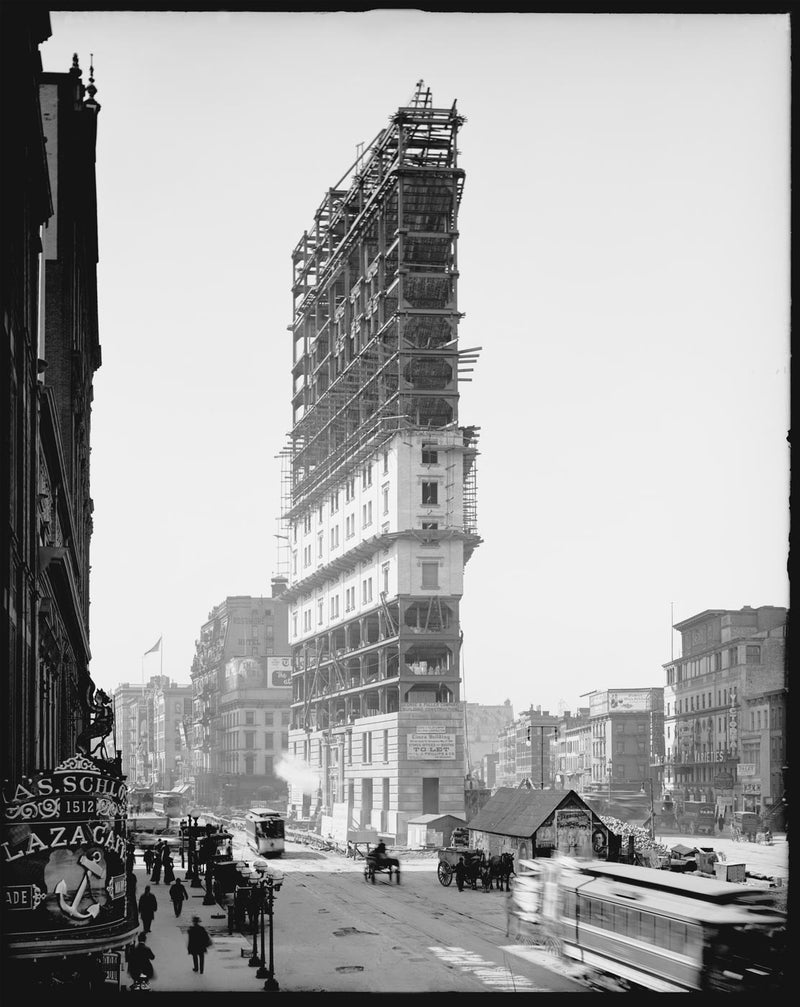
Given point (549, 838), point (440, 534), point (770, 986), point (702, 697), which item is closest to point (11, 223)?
point (770, 986)

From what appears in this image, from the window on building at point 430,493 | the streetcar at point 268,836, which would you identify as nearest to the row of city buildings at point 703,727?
the window on building at point 430,493

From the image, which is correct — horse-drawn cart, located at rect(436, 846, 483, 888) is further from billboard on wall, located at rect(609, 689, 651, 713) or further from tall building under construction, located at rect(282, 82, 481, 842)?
billboard on wall, located at rect(609, 689, 651, 713)

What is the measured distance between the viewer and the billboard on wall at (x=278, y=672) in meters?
152

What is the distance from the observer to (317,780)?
109375mm

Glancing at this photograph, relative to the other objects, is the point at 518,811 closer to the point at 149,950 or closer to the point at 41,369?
the point at 41,369

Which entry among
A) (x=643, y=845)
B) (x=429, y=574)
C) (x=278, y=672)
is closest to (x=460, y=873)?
(x=643, y=845)

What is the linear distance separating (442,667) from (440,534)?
9.47 metres

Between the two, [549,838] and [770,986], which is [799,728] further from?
[549,838]

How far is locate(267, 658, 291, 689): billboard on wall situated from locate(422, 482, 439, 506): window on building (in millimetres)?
65946

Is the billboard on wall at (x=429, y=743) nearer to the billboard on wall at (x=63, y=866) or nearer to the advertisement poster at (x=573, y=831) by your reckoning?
the advertisement poster at (x=573, y=831)

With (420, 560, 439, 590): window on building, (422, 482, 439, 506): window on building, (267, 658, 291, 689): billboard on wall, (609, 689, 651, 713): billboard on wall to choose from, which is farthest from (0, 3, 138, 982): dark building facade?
(609, 689, 651, 713): billboard on wall

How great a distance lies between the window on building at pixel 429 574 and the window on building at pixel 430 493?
4330 millimetres

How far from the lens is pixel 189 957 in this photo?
101ft

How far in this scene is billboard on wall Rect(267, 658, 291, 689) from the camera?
151625 mm
